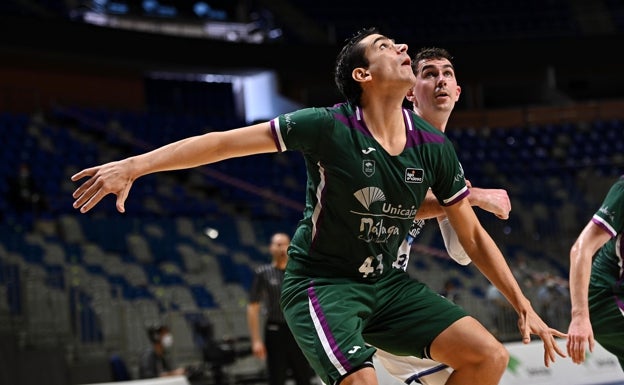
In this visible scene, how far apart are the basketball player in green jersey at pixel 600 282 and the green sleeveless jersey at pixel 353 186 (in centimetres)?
99

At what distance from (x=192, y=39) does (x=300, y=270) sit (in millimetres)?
18663

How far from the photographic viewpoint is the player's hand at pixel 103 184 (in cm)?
360

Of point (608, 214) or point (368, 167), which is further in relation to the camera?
point (608, 214)

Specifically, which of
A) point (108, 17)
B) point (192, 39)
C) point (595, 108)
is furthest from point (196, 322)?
point (595, 108)

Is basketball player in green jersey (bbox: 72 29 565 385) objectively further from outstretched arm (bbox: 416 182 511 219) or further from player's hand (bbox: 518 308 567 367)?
outstretched arm (bbox: 416 182 511 219)

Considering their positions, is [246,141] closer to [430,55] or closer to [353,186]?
[353,186]

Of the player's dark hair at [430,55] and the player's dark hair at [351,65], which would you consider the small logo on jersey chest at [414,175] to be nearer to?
the player's dark hair at [351,65]

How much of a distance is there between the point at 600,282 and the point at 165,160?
2724 mm

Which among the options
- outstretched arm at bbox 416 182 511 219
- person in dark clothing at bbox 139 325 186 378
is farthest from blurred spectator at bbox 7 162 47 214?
outstretched arm at bbox 416 182 511 219

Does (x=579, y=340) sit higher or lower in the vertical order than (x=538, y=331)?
lower

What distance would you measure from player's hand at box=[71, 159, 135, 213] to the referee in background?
5639 mm

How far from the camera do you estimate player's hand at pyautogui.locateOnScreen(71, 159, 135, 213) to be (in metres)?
3.60

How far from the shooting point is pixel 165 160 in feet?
12.6

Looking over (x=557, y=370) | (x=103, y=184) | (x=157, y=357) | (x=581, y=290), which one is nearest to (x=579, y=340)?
(x=581, y=290)
